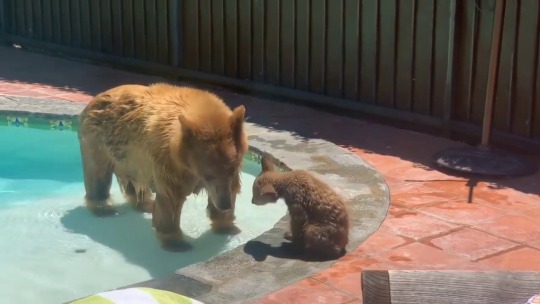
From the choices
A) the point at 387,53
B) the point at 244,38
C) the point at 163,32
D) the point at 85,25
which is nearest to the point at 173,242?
the point at 387,53

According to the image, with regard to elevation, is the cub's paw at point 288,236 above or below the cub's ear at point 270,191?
below

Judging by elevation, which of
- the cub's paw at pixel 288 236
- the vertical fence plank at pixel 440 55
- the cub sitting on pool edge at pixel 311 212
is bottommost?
the cub's paw at pixel 288 236

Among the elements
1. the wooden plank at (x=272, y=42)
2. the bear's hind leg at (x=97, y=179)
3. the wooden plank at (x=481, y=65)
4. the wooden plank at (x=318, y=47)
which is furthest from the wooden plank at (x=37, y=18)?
the wooden plank at (x=481, y=65)

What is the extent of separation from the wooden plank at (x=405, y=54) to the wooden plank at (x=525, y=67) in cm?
126

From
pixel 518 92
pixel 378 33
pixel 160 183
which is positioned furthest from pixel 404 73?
pixel 160 183

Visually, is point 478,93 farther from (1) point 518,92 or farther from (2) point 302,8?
(2) point 302,8

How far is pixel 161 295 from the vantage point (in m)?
2.52

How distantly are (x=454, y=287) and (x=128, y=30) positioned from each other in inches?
416

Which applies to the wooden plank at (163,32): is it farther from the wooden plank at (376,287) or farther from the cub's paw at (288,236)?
the wooden plank at (376,287)

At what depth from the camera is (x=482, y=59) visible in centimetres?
839

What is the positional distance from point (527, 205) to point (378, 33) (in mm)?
3336

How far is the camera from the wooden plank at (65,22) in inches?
537

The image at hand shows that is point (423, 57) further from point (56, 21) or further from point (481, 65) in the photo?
point (56, 21)

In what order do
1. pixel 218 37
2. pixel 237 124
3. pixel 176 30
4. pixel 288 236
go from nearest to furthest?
pixel 237 124 < pixel 288 236 < pixel 218 37 < pixel 176 30
